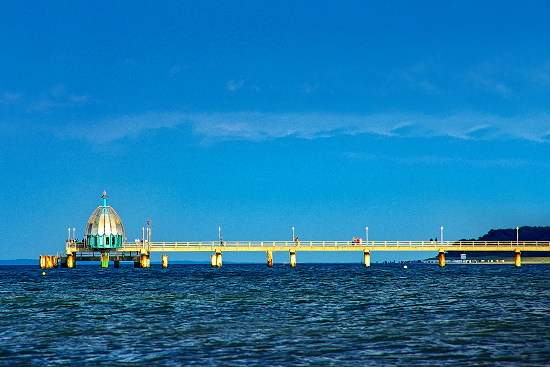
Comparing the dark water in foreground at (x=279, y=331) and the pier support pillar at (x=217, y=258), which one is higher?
the dark water in foreground at (x=279, y=331)

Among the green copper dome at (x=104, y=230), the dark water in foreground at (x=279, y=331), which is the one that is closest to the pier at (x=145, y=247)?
the green copper dome at (x=104, y=230)

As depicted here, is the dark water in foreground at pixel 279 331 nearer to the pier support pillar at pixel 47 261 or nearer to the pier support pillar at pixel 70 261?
the pier support pillar at pixel 47 261

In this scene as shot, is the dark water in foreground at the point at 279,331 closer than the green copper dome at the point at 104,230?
Yes

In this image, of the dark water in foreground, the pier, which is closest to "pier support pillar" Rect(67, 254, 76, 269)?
the pier

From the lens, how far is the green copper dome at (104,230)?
381 feet

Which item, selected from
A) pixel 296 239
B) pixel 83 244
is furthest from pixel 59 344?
pixel 83 244

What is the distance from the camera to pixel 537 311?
104 ft

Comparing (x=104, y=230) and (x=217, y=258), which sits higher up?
(x=104, y=230)

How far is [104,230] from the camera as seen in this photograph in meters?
116

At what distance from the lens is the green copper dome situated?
116 meters

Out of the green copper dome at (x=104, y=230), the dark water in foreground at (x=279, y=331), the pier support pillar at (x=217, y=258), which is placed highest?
the green copper dome at (x=104, y=230)

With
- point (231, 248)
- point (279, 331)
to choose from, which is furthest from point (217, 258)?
point (279, 331)

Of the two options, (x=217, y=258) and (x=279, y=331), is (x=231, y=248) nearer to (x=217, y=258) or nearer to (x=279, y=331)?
(x=217, y=258)

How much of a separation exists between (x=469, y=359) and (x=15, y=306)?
25.3 meters
